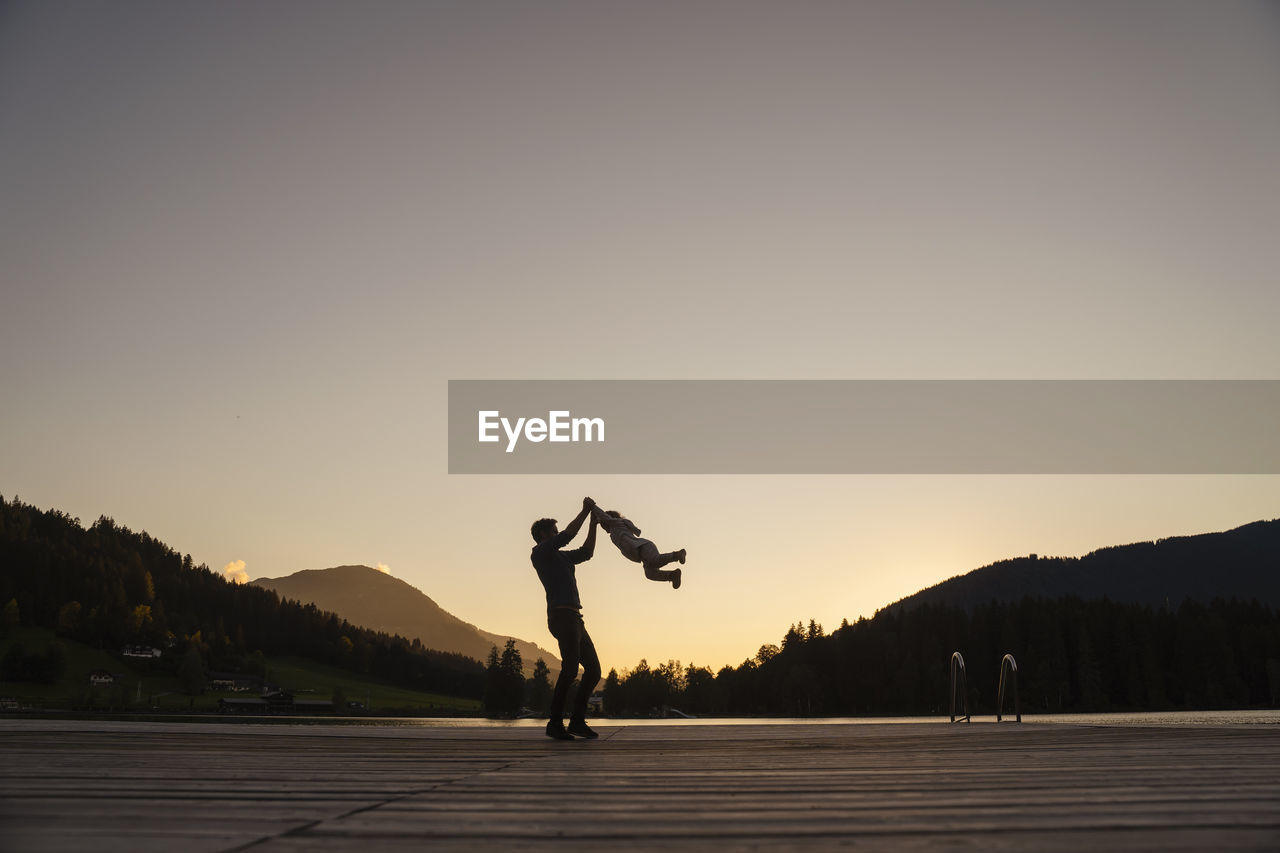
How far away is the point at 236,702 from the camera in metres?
137

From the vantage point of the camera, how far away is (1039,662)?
120375 mm

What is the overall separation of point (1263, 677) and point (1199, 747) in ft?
460

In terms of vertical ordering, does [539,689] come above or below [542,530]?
below

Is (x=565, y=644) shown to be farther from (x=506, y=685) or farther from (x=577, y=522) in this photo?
(x=506, y=685)

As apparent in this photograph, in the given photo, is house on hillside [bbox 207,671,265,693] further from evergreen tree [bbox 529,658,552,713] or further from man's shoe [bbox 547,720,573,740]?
man's shoe [bbox 547,720,573,740]

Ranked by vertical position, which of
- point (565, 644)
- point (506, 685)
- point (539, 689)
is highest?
point (565, 644)

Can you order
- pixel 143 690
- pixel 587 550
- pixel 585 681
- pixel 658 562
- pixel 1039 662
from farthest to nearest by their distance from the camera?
1. pixel 143 690
2. pixel 1039 662
3. pixel 658 562
4. pixel 587 550
5. pixel 585 681

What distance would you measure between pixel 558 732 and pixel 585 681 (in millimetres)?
640

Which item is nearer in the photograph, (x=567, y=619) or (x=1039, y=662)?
(x=567, y=619)

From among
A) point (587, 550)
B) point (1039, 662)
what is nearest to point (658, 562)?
point (587, 550)

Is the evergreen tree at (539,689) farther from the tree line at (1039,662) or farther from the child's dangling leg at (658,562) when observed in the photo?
the child's dangling leg at (658,562)

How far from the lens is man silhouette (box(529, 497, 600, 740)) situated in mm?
9508

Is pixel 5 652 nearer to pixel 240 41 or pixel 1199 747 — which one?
pixel 240 41

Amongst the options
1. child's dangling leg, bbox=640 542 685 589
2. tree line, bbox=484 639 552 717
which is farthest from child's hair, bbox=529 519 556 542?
tree line, bbox=484 639 552 717
